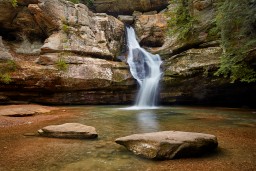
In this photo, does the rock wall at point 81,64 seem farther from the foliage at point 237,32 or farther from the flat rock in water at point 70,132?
the flat rock in water at point 70,132

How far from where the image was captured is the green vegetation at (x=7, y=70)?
504 inches

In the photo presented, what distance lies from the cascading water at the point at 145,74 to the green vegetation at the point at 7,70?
25.4ft

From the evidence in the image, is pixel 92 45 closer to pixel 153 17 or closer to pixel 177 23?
pixel 177 23

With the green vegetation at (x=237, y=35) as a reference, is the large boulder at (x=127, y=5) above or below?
Answer: above

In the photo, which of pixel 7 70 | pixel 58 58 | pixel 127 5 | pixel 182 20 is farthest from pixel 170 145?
pixel 127 5

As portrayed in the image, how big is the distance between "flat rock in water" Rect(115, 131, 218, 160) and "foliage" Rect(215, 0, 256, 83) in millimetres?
4910

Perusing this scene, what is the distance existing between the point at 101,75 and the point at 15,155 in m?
10.7

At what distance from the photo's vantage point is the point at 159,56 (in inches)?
726

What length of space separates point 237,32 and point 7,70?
12.3 m

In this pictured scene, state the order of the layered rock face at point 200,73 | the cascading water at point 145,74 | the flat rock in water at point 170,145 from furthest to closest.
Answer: the cascading water at point 145,74, the layered rock face at point 200,73, the flat rock in water at point 170,145

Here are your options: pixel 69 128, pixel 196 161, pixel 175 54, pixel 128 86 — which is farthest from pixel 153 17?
pixel 196 161

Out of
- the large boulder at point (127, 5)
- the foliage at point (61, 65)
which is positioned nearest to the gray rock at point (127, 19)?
the large boulder at point (127, 5)

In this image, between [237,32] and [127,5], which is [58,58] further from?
[127,5]

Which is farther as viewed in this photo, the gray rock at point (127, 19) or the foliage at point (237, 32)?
the gray rock at point (127, 19)
